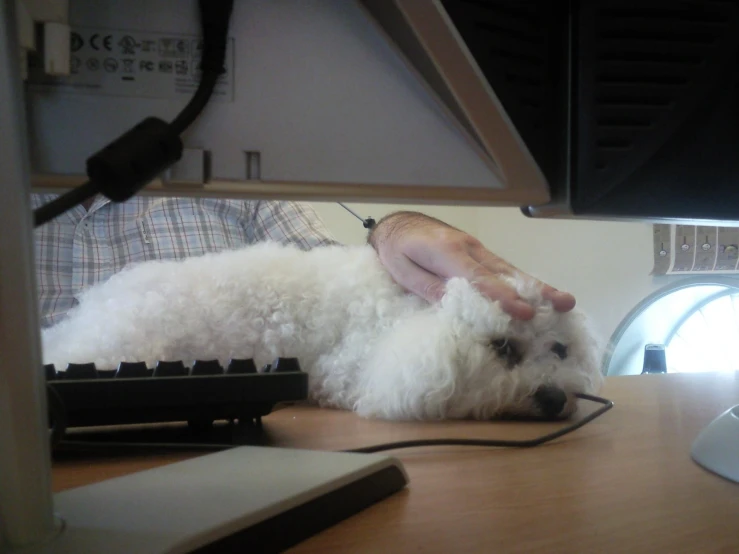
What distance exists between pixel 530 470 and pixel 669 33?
12.3 inches

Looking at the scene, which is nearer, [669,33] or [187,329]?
[669,33]

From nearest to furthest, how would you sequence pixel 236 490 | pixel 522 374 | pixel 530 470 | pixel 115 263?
pixel 236 490
pixel 530 470
pixel 522 374
pixel 115 263

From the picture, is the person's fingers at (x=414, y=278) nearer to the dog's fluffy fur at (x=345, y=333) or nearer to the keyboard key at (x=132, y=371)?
the dog's fluffy fur at (x=345, y=333)

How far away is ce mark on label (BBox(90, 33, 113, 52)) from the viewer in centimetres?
32

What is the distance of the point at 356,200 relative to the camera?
0.38 metres

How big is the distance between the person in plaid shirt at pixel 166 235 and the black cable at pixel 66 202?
0.67 metres

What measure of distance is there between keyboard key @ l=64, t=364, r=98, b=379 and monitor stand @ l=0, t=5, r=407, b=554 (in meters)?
0.16

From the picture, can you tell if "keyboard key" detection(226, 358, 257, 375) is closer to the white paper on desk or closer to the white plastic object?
the white plastic object

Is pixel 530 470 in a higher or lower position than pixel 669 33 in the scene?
lower

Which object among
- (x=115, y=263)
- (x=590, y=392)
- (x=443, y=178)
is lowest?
(x=590, y=392)

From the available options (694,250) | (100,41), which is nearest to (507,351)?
(100,41)

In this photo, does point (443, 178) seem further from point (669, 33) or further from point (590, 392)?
point (590, 392)

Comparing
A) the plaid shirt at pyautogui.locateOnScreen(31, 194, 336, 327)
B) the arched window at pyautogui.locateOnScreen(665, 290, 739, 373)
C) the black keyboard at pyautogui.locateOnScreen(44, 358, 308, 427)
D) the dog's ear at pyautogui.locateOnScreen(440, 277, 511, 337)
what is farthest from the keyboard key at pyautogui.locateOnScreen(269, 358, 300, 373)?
the arched window at pyautogui.locateOnScreen(665, 290, 739, 373)

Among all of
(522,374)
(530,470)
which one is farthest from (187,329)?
(530,470)
